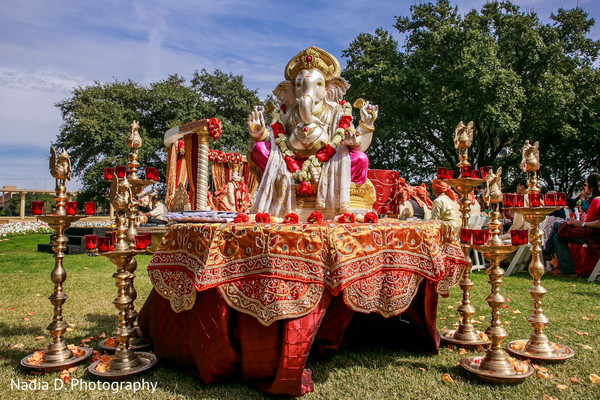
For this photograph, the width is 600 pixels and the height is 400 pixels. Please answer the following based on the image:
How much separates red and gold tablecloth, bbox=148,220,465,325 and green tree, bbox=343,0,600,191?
49.8ft

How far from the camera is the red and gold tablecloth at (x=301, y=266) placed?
2742mm

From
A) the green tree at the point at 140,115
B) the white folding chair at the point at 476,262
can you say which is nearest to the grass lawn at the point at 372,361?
the white folding chair at the point at 476,262

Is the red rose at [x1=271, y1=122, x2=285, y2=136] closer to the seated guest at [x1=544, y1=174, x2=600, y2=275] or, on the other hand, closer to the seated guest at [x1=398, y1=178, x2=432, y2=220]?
the seated guest at [x1=544, y1=174, x2=600, y2=275]

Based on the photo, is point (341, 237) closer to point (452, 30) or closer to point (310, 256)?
point (310, 256)

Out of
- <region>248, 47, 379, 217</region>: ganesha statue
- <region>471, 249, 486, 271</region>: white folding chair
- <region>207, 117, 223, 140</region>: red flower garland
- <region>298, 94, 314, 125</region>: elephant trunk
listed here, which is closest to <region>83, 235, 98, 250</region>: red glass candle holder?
<region>248, 47, 379, 217</region>: ganesha statue

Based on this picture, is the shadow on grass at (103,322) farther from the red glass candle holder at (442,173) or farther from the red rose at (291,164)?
the red glass candle holder at (442,173)

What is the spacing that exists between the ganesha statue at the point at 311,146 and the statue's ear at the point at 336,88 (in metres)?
0.01

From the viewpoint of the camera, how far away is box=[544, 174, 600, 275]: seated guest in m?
7.13

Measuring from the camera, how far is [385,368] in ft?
10.7

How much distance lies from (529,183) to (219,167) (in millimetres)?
13667

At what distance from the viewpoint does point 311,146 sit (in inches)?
187

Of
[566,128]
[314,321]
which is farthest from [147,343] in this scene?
[566,128]

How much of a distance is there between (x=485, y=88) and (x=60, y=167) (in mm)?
16264

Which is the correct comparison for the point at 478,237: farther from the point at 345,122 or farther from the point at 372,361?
the point at 345,122
